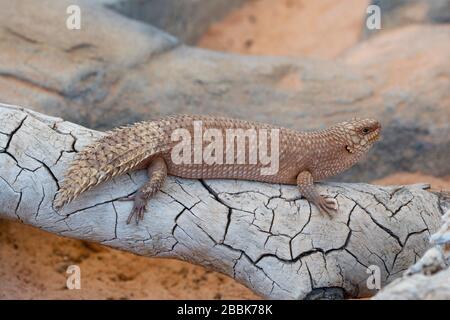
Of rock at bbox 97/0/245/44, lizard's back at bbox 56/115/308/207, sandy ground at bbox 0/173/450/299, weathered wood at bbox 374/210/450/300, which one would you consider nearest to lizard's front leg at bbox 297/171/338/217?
lizard's back at bbox 56/115/308/207

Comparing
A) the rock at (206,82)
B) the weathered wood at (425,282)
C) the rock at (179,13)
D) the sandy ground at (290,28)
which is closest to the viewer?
the weathered wood at (425,282)

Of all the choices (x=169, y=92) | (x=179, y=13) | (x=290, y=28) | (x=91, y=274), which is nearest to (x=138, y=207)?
(x=91, y=274)

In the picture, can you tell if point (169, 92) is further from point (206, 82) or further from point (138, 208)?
point (138, 208)

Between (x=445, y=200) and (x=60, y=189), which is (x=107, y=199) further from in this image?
(x=445, y=200)

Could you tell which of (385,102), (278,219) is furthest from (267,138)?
(385,102)

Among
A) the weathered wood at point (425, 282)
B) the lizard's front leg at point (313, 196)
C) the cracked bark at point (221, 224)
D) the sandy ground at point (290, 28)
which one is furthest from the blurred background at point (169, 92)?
the weathered wood at point (425, 282)

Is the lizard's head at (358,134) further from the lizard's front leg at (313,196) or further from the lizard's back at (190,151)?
the lizard's front leg at (313,196)
